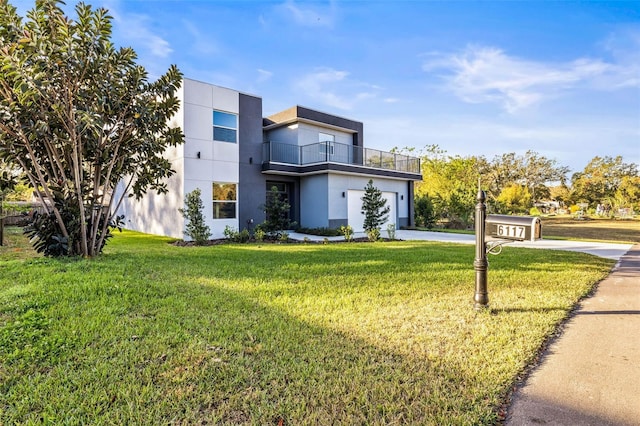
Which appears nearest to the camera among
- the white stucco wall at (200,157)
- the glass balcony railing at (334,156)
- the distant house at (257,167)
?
the white stucco wall at (200,157)

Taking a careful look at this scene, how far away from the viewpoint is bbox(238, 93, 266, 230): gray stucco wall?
14.5m

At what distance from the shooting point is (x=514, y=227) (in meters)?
3.97

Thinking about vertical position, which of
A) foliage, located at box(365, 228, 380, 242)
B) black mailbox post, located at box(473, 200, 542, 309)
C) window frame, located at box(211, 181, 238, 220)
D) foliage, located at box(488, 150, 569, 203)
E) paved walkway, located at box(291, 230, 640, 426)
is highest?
foliage, located at box(488, 150, 569, 203)

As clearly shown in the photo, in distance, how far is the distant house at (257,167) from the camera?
1330 centimetres

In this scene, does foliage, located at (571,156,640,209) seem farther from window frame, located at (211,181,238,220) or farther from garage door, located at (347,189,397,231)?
window frame, located at (211,181,238,220)

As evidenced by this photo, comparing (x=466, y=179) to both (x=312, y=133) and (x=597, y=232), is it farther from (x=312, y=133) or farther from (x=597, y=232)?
(x=312, y=133)

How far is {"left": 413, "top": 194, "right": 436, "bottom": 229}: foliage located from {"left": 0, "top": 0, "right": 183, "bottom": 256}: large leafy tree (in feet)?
52.6

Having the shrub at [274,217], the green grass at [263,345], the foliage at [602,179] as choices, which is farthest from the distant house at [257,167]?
the foliage at [602,179]

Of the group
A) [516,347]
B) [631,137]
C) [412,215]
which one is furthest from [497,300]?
[631,137]

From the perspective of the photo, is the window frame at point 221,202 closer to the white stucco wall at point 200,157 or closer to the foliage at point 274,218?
the white stucco wall at point 200,157

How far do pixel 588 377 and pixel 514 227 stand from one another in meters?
1.72

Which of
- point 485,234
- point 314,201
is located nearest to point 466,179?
point 314,201

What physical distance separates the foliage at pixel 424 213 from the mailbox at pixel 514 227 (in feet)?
56.5

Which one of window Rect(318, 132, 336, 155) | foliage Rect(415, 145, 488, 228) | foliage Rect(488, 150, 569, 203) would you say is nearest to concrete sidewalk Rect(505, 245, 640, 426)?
foliage Rect(415, 145, 488, 228)
